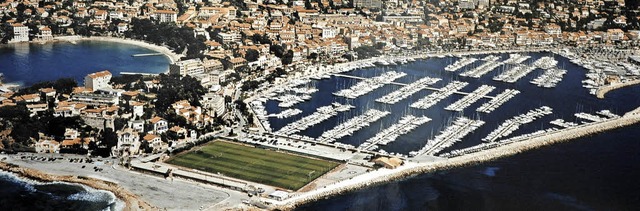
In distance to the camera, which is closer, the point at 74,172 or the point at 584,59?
the point at 74,172

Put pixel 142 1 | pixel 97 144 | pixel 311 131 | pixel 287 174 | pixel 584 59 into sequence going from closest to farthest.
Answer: pixel 287 174 → pixel 97 144 → pixel 311 131 → pixel 584 59 → pixel 142 1

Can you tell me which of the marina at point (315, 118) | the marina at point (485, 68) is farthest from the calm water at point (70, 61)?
the marina at point (485, 68)

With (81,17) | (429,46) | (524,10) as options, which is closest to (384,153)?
(429,46)

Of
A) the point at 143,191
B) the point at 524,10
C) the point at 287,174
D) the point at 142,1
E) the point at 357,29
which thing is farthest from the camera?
the point at 524,10

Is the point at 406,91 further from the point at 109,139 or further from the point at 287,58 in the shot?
the point at 109,139

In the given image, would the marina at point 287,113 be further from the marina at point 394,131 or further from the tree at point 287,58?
the tree at point 287,58

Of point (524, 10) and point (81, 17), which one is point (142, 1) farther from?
point (524, 10)

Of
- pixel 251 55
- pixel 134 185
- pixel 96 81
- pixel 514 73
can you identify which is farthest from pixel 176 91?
pixel 514 73
